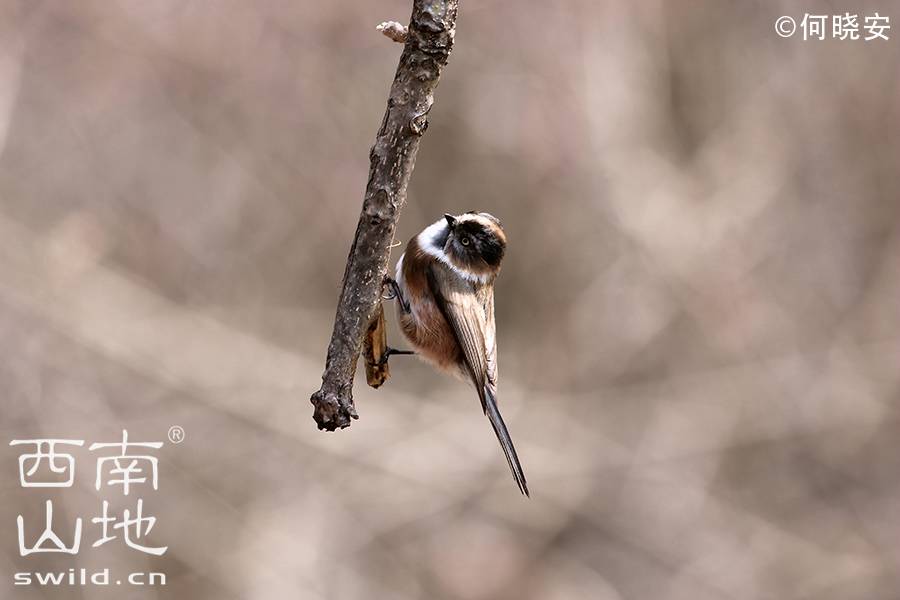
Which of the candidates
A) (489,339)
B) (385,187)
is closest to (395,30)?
(385,187)

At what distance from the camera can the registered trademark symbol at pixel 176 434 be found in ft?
23.5

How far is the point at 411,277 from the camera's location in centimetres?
363

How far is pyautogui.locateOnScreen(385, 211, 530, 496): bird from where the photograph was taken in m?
3.58

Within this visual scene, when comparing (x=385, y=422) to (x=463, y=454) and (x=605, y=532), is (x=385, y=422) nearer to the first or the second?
(x=463, y=454)

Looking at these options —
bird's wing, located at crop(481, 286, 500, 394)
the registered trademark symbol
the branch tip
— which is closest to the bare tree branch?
the branch tip

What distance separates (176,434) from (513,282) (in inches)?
109

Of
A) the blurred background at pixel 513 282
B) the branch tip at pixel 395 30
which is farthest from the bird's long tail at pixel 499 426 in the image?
the blurred background at pixel 513 282

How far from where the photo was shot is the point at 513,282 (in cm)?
797

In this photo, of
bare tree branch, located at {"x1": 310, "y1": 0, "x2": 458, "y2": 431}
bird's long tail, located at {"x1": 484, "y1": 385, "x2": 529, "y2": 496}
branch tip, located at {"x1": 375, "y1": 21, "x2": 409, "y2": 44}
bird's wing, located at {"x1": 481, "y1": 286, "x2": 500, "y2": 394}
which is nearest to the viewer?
bare tree branch, located at {"x1": 310, "y1": 0, "x2": 458, "y2": 431}

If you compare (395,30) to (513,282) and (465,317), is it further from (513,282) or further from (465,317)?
(513,282)

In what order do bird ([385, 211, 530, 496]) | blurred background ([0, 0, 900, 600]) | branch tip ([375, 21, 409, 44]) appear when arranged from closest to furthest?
branch tip ([375, 21, 409, 44]) < bird ([385, 211, 530, 496]) < blurred background ([0, 0, 900, 600])

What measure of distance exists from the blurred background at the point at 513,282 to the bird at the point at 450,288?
3890 mm

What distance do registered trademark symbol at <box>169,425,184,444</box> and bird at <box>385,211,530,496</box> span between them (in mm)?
3985

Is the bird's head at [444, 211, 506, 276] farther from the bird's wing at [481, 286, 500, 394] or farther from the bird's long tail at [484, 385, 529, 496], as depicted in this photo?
the bird's long tail at [484, 385, 529, 496]
